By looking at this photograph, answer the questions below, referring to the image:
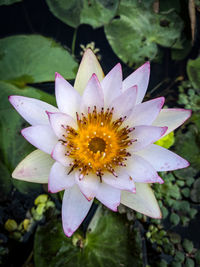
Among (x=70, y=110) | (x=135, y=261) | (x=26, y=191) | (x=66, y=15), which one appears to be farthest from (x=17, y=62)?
(x=135, y=261)

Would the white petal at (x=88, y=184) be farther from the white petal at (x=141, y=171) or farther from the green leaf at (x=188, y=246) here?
the green leaf at (x=188, y=246)

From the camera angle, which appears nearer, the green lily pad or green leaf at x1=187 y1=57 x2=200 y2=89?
the green lily pad

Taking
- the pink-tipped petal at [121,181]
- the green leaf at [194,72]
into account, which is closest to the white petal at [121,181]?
the pink-tipped petal at [121,181]

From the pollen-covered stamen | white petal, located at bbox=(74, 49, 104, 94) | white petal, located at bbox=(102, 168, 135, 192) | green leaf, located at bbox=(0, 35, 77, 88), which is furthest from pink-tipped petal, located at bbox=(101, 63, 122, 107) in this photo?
green leaf, located at bbox=(0, 35, 77, 88)

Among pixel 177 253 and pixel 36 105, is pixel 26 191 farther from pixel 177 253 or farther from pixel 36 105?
pixel 177 253

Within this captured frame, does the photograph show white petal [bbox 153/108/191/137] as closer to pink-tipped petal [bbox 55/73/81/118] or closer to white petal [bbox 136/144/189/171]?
white petal [bbox 136/144/189/171]

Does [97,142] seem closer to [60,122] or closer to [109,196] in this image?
[60,122]
